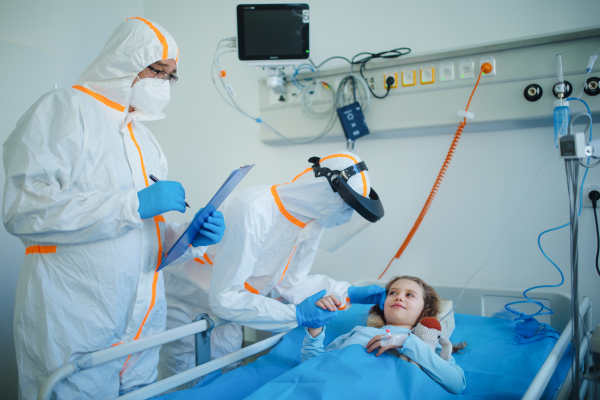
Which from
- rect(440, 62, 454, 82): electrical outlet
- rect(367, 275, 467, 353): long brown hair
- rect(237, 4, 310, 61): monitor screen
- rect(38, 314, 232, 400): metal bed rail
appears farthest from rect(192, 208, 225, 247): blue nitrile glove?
rect(440, 62, 454, 82): electrical outlet

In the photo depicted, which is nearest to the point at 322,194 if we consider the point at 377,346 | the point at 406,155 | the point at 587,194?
the point at 377,346

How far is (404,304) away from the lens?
5.96 ft

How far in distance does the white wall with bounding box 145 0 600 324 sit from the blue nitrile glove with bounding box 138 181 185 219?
55.0 inches

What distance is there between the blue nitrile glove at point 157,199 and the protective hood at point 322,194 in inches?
20.2

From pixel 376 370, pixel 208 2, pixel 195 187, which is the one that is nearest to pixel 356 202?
pixel 376 370

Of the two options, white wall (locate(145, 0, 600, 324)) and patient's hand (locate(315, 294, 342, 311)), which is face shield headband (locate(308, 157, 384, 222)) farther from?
white wall (locate(145, 0, 600, 324))

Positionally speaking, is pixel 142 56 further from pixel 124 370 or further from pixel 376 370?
pixel 376 370

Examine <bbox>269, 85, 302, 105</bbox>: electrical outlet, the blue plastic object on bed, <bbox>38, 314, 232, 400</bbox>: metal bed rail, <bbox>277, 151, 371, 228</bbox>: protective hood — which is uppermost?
<bbox>269, 85, 302, 105</bbox>: electrical outlet

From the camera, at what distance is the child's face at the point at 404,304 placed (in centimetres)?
180

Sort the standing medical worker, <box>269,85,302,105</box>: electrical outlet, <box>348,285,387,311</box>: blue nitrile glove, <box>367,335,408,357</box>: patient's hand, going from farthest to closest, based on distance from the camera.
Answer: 1. <box>269,85,302,105</box>: electrical outlet
2. <box>348,285,387,311</box>: blue nitrile glove
3. <box>367,335,408,357</box>: patient's hand
4. the standing medical worker

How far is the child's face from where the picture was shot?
5.92 ft

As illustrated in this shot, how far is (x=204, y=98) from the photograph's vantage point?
9.87 feet

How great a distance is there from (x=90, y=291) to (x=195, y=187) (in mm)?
1825

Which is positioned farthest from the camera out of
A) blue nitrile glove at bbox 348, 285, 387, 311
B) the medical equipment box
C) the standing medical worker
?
the medical equipment box
